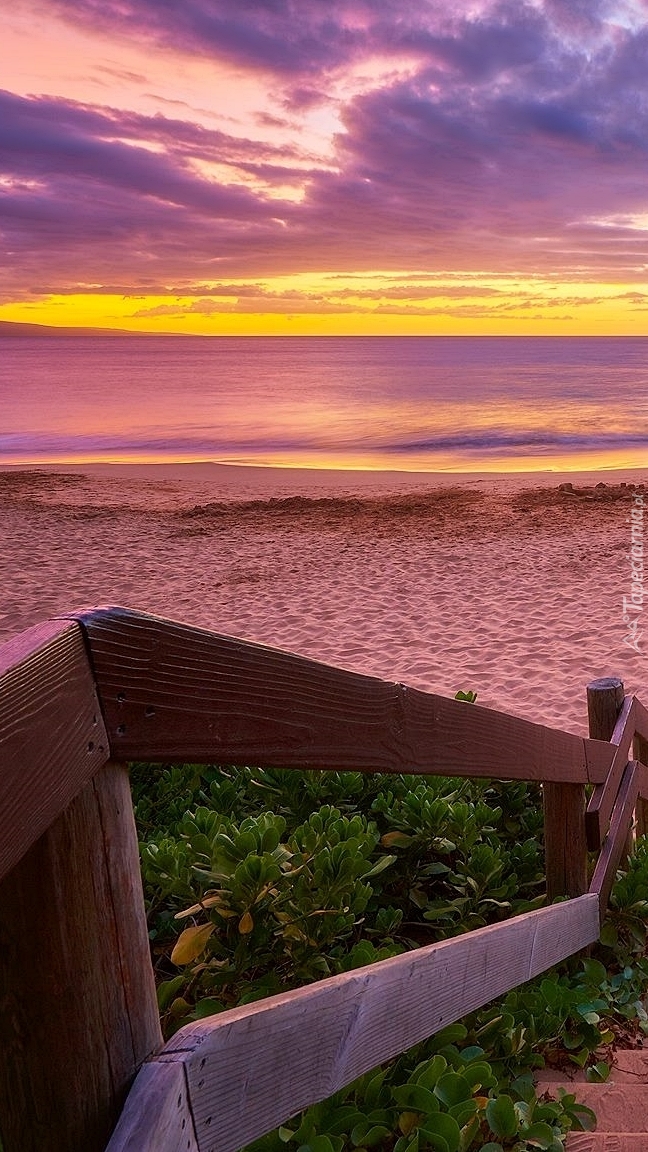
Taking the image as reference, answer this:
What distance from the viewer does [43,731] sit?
776mm

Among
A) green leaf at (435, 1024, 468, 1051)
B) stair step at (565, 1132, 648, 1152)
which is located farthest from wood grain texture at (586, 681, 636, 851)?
green leaf at (435, 1024, 468, 1051)

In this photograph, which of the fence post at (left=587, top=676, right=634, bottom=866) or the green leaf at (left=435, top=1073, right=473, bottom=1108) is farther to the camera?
the fence post at (left=587, top=676, right=634, bottom=866)

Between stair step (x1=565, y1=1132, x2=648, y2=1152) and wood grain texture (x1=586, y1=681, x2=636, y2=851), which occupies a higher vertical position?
wood grain texture (x1=586, y1=681, x2=636, y2=851)

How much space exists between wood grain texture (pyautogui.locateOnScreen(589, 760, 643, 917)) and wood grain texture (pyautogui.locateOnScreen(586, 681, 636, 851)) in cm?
7

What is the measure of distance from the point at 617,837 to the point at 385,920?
3.87 ft

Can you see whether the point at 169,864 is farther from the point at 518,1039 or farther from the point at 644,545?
the point at 644,545

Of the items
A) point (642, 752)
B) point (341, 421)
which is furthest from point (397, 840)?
point (341, 421)

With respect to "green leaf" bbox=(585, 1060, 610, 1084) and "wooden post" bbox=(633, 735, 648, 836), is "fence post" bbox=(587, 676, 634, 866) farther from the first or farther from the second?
"green leaf" bbox=(585, 1060, 610, 1084)

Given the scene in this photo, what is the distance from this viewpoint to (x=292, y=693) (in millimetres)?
1148

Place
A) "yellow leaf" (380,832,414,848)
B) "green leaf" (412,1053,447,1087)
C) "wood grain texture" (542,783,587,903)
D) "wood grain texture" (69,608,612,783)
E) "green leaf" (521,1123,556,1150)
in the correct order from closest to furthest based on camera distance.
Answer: "wood grain texture" (69,608,612,783)
"green leaf" (412,1053,447,1087)
"green leaf" (521,1123,556,1150)
"yellow leaf" (380,832,414,848)
"wood grain texture" (542,783,587,903)

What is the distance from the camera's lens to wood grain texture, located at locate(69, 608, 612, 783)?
2.93ft

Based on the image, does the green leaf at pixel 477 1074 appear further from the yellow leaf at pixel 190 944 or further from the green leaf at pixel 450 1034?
the yellow leaf at pixel 190 944

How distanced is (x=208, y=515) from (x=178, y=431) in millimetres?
19161

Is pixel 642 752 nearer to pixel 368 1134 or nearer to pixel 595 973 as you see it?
pixel 595 973
